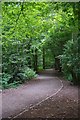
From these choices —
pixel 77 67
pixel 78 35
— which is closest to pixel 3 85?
pixel 77 67

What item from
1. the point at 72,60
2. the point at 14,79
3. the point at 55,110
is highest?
the point at 72,60

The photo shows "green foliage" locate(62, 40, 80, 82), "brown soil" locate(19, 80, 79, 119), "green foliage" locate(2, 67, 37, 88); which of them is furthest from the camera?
"green foliage" locate(2, 67, 37, 88)

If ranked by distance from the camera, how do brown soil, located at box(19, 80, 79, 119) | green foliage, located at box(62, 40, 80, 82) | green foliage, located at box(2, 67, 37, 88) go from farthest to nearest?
green foliage, located at box(2, 67, 37, 88) → green foliage, located at box(62, 40, 80, 82) → brown soil, located at box(19, 80, 79, 119)

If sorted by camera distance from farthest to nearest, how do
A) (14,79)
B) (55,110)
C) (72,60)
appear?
(14,79) → (72,60) → (55,110)

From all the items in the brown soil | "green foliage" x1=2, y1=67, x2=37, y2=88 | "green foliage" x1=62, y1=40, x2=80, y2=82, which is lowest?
"green foliage" x1=2, y1=67, x2=37, y2=88

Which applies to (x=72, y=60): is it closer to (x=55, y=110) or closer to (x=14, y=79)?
(x=14, y=79)

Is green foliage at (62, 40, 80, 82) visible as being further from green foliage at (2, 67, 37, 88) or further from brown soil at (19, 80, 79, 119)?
brown soil at (19, 80, 79, 119)

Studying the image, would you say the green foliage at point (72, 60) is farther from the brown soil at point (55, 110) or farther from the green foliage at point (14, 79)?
the brown soil at point (55, 110)

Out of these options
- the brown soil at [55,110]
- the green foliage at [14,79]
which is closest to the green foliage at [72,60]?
the green foliage at [14,79]

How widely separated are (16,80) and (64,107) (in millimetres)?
9061

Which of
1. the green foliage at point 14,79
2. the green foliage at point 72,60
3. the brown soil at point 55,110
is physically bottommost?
the green foliage at point 14,79

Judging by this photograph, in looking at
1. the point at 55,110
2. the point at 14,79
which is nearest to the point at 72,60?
the point at 14,79

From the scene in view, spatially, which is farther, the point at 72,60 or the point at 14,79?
the point at 14,79

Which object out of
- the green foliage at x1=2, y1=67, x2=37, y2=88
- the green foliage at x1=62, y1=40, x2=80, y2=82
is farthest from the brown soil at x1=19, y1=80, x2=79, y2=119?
the green foliage at x1=2, y1=67, x2=37, y2=88
